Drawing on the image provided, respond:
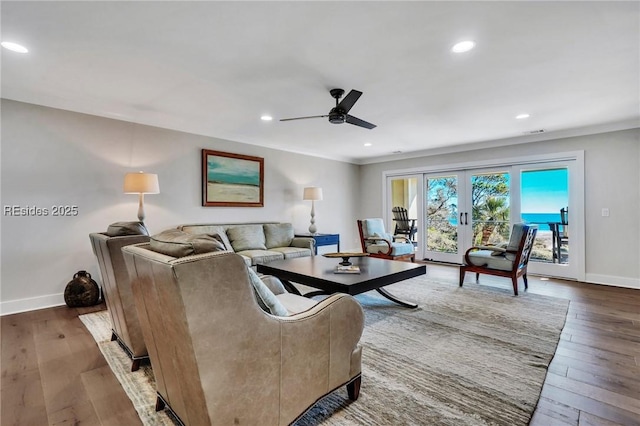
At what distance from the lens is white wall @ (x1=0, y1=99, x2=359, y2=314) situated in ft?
10.7

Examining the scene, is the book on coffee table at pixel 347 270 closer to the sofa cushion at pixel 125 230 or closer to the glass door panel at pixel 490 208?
the sofa cushion at pixel 125 230

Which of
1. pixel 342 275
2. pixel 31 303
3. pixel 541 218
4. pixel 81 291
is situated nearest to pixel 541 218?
pixel 541 218

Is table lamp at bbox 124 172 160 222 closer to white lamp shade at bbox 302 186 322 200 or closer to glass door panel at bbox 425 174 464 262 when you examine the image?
white lamp shade at bbox 302 186 322 200

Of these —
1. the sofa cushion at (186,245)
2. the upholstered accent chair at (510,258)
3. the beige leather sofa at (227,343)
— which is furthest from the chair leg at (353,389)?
the upholstered accent chair at (510,258)

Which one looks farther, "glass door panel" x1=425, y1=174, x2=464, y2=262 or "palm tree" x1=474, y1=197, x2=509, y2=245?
"glass door panel" x1=425, y1=174, x2=464, y2=262

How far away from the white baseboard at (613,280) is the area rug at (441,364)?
1559 mm

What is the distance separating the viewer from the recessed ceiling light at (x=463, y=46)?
88.3 inches

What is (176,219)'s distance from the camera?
4.42 metres

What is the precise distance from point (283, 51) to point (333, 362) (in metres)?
2.20

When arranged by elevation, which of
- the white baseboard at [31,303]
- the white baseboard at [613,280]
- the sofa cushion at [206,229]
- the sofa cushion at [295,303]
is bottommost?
the white baseboard at [31,303]

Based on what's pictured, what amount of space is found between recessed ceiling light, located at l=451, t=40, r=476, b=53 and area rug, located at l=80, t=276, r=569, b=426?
233 cm

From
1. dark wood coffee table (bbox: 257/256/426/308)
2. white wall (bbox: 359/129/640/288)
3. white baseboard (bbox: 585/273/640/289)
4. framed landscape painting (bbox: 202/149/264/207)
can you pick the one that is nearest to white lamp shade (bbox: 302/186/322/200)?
framed landscape painting (bbox: 202/149/264/207)

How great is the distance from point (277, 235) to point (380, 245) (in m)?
1.79

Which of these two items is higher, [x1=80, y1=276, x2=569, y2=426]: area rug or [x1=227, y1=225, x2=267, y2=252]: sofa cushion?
[x1=227, y1=225, x2=267, y2=252]: sofa cushion
